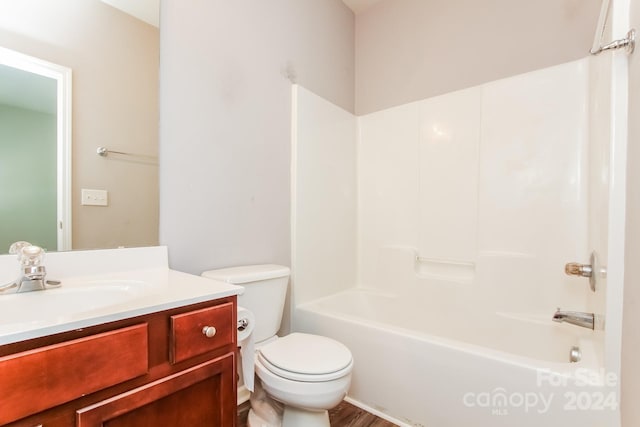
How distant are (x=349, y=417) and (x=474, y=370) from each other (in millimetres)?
690

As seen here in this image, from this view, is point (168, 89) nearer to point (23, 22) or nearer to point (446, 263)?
point (23, 22)

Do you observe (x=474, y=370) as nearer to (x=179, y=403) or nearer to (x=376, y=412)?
(x=376, y=412)

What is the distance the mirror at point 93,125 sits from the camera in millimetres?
987

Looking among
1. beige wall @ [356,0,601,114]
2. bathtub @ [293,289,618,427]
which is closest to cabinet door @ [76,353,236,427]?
bathtub @ [293,289,618,427]

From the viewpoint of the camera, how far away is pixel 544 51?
1.75 metres

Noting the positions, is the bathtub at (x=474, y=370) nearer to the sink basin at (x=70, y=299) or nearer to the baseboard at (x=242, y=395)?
the baseboard at (x=242, y=395)

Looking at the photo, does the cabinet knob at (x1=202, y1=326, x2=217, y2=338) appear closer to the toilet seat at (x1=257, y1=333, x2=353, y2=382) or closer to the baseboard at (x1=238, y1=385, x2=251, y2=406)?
the toilet seat at (x1=257, y1=333, x2=353, y2=382)

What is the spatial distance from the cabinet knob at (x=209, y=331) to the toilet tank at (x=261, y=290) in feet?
1.55

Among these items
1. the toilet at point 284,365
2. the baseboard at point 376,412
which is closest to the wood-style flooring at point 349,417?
the baseboard at point 376,412

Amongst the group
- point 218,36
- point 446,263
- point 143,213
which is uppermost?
point 218,36

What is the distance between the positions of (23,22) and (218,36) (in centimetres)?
73

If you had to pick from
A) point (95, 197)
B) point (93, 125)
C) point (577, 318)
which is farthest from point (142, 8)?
point (577, 318)

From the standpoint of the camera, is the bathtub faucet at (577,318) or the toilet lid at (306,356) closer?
the toilet lid at (306,356)

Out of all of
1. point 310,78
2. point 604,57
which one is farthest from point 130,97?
point 604,57
